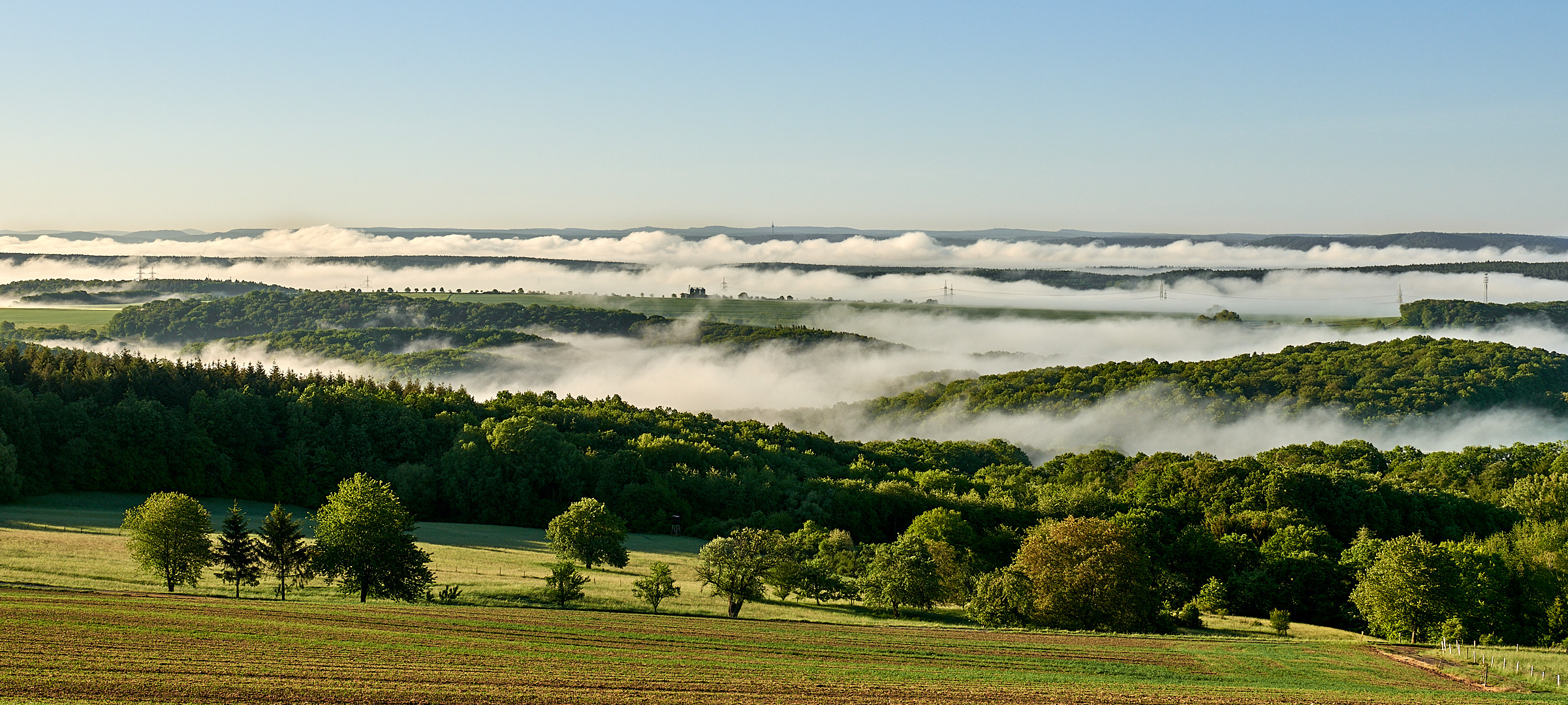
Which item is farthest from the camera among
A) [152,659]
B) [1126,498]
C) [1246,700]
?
[1126,498]

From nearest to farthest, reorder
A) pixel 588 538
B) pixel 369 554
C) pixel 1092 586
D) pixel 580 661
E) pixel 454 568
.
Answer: pixel 580 661 → pixel 369 554 → pixel 1092 586 → pixel 454 568 → pixel 588 538

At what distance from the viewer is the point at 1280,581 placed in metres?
85.1

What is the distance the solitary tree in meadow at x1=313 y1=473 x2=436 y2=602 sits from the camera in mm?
61188

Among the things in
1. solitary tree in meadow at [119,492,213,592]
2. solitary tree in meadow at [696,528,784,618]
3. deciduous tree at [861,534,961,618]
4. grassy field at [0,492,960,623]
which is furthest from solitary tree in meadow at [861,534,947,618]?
solitary tree in meadow at [119,492,213,592]

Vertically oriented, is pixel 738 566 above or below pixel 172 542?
below

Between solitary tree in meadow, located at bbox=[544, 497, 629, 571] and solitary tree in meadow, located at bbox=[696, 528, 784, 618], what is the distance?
10754mm

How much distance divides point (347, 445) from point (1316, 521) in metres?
106

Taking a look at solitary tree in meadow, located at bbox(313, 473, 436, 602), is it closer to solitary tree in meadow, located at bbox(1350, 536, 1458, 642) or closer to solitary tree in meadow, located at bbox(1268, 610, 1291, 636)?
solitary tree in meadow, located at bbox(1268, 610, 1291, 636)

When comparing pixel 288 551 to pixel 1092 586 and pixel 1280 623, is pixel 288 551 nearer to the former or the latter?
pixel 1092 586

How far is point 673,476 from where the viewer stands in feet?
433

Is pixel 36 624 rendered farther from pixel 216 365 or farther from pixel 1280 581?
pixel 216 365

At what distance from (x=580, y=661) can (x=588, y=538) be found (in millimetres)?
37315

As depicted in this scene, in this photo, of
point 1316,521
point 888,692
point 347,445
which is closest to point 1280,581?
point 1316,521

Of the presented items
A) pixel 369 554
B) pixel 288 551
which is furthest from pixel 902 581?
pixel 288 551
